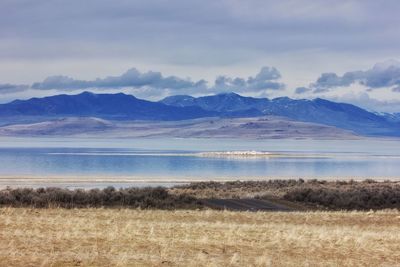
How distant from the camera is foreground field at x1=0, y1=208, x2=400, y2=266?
1428 cm

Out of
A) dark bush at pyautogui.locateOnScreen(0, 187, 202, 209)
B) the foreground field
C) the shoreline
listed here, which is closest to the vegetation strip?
dark bush at pyautogui.locateOnScreen(0, 187, 202, 209)

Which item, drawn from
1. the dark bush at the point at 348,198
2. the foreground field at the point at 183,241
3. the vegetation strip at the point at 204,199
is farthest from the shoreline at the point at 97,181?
the foreground field at the point at 183,241

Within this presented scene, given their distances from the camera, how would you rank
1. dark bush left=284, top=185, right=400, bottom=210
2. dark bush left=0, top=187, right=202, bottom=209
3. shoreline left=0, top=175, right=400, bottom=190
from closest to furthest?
dark bush left=0, top=187, right=202, bottom=209 < dark bush left=284, top=185, right=400, bottom=210 < shoreline left=0, top=175, right=400, bottom=190

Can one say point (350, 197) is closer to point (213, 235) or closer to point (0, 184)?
point (213, 235)

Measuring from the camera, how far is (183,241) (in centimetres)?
1697

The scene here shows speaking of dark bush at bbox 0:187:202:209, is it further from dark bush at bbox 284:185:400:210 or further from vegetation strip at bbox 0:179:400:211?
dark bush at bbox 284:185:400:210

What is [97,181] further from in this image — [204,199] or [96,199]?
[96,199]

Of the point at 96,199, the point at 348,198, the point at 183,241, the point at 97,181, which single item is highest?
the point at 183,241

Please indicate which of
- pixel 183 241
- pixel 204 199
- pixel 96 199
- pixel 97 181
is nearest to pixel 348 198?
pixel 204 199

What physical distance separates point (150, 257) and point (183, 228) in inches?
208

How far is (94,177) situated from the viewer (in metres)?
62.5

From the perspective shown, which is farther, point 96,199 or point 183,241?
point 96,199

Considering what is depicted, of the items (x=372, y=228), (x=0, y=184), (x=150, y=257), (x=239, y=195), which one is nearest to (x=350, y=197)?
(x=239, y=195)

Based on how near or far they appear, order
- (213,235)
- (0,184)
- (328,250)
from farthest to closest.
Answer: (0,184) → (213,235) → (328,250)
